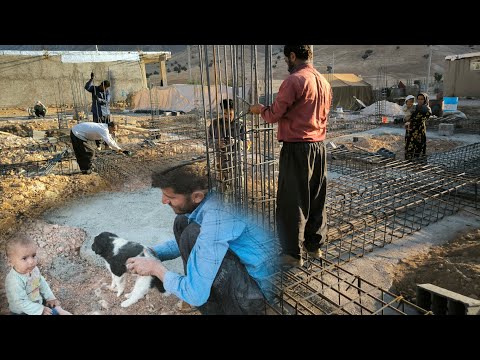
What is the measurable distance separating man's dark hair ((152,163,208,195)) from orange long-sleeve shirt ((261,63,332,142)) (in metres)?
0.75

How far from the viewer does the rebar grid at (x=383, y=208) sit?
443cm

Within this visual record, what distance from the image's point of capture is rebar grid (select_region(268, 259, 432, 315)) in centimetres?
291

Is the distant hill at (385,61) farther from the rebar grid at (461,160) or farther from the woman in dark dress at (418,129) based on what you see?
the woman in dark dress at (418,129)

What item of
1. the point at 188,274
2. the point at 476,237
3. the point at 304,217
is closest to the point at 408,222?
the point at 476,237

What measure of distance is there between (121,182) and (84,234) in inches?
50.5

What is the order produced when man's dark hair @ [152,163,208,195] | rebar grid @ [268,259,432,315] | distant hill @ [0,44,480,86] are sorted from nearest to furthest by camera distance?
man's dark hair @ [152,163,208,195]
rebar grid @ [268,259,432,315]
distant hill @ [0,44,480,86]

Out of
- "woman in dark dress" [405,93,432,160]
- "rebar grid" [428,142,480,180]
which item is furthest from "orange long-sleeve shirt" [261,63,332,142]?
"woman in dark dress" [405,93,432,160]

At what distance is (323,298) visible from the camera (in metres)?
2.96

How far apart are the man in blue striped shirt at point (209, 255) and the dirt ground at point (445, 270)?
6.01 ft

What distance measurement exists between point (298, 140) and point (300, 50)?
664 millimetres

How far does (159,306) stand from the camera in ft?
8.44

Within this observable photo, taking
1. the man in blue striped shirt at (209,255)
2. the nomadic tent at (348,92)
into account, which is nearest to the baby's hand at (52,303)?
the man in blue striped shirt at (209,255)

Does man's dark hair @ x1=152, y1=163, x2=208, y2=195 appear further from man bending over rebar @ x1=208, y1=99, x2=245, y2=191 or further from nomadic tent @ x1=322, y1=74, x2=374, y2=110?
nomadic tent @ x1=322, y1=74, x2=374, y2=110
